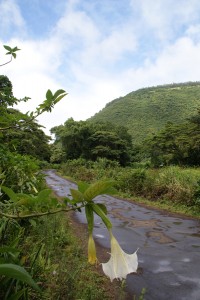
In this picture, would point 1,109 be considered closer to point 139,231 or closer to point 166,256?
point 166,256

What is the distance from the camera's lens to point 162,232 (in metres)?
6.97

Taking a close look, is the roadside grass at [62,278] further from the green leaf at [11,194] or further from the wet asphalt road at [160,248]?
the green leaf at [11,194]

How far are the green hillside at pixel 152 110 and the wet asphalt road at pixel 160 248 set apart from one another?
37891 mm

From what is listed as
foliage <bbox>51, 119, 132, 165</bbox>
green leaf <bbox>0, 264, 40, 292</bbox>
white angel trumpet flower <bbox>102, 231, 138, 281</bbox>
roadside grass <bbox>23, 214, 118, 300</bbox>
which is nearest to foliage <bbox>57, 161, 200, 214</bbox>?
roadside grass <bbox>23, 214, 118, 300</bbox>

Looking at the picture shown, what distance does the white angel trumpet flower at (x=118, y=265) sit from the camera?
0.67 metres

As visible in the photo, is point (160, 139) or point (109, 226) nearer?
point (109, 226)

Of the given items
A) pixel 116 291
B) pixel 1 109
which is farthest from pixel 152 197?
pixel 1 109

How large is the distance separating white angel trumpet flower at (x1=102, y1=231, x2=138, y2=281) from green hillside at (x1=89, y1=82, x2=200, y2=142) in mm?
45560

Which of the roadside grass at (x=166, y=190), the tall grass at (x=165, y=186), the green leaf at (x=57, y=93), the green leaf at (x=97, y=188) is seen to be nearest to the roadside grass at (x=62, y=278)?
the green leaf at (x=57, y=93)

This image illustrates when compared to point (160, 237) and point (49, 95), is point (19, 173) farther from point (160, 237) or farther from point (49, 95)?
point (160, 237)

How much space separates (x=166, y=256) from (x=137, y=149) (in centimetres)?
3028

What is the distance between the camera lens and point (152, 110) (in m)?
57.7

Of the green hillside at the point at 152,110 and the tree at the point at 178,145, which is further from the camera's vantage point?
the green hillside at the point at 152,110

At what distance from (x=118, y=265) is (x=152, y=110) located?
5815 cm
